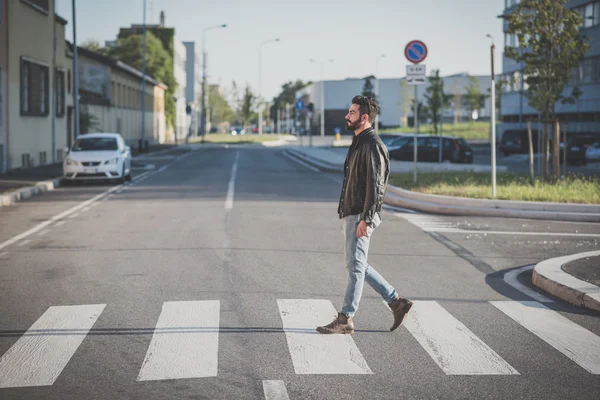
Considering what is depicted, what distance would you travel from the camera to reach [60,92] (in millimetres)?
42469

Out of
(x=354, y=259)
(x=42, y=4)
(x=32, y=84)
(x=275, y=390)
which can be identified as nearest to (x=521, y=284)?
(x=354, y=259)

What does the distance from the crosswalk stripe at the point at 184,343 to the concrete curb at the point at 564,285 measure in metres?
3.46

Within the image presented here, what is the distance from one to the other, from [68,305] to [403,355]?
11.3ft

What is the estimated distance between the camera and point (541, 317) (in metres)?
8.10

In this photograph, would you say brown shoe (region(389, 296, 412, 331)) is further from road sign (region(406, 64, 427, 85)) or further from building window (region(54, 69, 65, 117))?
building window (region(54, 69, 65, 117))

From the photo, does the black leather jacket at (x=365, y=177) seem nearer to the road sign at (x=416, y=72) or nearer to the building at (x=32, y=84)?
the road sign at (x=416, y=72)

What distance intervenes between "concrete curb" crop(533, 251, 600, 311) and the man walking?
2222 mm

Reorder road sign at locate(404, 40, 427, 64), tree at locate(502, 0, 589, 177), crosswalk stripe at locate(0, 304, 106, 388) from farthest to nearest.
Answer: tree at locate(502, 0, 589, 177), road sign at locate(404, 40, 427, 64), crosswalk stripe at locate(0, 304, 106, 388)

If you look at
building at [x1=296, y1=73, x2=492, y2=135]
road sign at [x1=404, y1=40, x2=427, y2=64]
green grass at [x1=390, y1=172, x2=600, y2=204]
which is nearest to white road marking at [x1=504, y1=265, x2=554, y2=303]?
green grass at [x1=390, y1=172, x2=600, y2=204]

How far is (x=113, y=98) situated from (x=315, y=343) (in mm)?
60415

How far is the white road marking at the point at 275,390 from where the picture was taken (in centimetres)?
538

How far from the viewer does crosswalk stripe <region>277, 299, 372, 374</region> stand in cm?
615

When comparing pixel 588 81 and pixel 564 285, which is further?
pixel 588 81

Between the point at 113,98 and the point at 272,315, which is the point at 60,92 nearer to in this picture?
the point at 113,98
